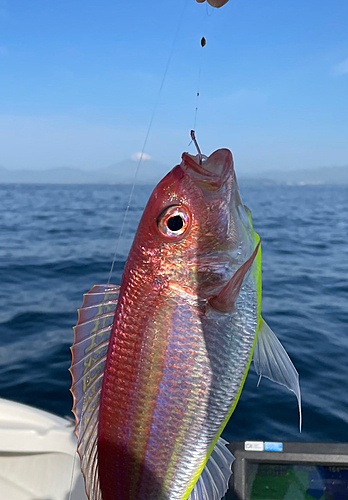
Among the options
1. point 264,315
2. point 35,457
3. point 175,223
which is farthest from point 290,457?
point 264,315

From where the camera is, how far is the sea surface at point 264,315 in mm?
5648

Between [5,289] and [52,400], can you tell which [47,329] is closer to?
[52,400]

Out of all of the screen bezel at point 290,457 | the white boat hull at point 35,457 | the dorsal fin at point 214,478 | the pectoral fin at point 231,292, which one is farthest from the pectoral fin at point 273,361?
the white boat hull at point 35,457

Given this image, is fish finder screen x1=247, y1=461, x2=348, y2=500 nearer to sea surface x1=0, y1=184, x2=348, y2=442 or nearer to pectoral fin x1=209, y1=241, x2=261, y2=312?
sea surface x1=0, y1=184, x2=348, y2=442

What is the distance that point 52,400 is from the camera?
18.8 feet

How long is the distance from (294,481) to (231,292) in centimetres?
252

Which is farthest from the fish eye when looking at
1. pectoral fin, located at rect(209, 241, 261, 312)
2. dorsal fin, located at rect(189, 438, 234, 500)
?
dorsal fin, located at rect(189, 438, 234, 500)

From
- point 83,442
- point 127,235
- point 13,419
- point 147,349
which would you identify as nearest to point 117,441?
point 83,442

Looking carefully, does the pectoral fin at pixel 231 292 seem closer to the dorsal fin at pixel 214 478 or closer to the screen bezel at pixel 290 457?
the dorsal fin at pixel 214 478

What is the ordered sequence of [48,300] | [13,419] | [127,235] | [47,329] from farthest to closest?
[127,235], [48,300], [47,329], [13,419]

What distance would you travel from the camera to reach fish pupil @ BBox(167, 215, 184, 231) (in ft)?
4.97

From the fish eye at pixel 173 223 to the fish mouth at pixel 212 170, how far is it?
5.8 inches

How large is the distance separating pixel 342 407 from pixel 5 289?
320 inches

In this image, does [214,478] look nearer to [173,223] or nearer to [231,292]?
[231,292]
